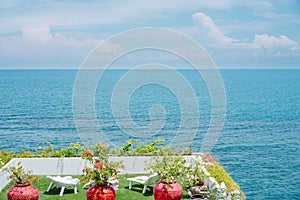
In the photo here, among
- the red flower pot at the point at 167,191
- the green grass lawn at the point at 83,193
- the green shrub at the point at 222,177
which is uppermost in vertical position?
the red flower pot at the point at 167,191

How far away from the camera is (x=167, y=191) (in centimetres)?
717

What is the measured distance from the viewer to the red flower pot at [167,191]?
718 cm

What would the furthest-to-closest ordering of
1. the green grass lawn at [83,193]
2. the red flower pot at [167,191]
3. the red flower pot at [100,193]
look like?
the green grass lawn at [83,193] < the red flower pot at [167,191] < the red flower pot at [100,193]

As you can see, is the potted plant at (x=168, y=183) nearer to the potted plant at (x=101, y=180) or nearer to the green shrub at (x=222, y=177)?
the potted plant at (x=101, y=180)

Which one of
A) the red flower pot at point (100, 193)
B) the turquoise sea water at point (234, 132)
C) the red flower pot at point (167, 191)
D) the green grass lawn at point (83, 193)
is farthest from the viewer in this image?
the turquoise sea water at point (234, 132)

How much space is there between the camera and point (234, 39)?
75.1 meters

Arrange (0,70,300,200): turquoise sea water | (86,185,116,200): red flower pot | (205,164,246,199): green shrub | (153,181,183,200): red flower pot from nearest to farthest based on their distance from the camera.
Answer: (86,185,116,200): red flower pot
(153,181,183,200): red flower pot
(205,164,246,199): green shrub
(0,70,300,200): turquoise sea water

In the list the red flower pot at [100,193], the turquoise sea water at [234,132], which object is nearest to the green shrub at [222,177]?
the red flower pot at [100,193]

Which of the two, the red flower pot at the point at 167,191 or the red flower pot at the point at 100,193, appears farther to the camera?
the red flower pot at the point at 167,191

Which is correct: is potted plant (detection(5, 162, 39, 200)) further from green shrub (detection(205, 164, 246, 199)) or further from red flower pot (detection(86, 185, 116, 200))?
green shrub (detection(205, 164, 246, 199))

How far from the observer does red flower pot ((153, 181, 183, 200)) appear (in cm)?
718

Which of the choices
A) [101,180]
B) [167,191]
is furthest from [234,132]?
[101,180]

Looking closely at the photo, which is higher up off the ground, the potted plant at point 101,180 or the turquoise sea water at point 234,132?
the potted plant at point 101,180

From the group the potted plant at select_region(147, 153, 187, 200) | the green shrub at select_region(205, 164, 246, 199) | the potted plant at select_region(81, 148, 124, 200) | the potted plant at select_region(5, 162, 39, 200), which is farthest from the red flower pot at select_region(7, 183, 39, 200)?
the green shrub at select_region(205, 164, 246, 199)
